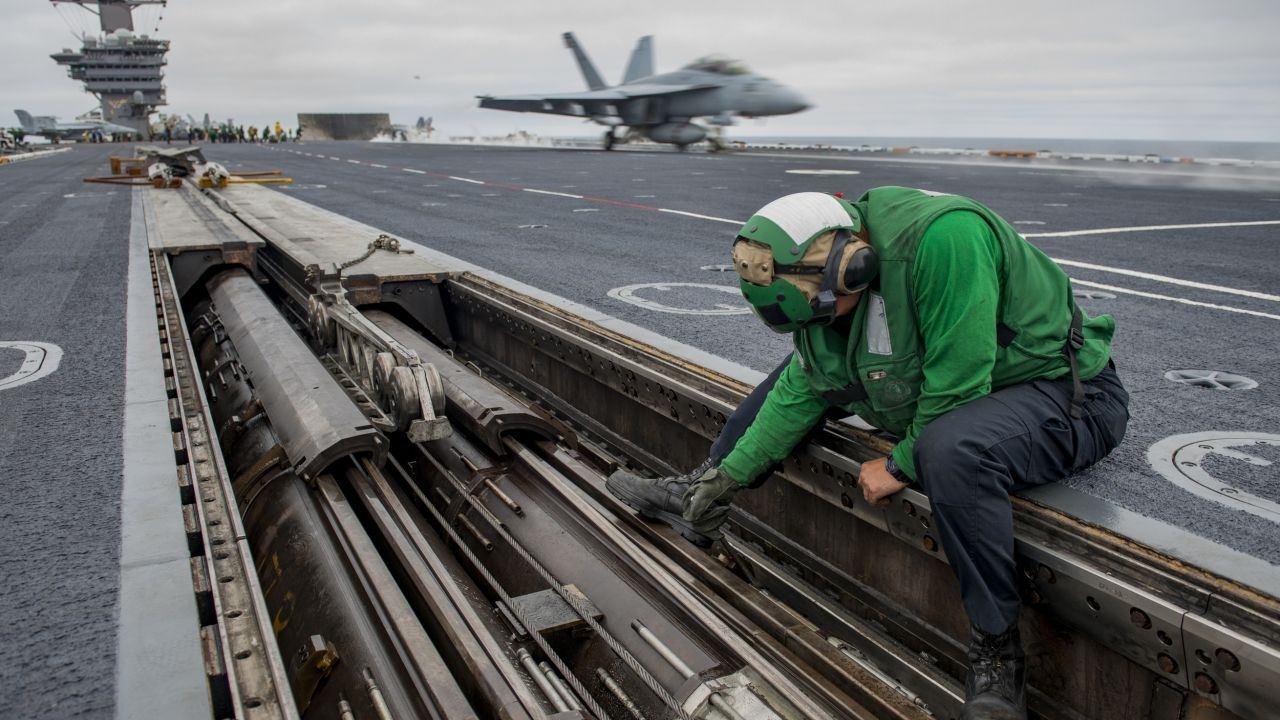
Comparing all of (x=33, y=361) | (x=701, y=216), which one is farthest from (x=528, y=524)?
(x=701, y=216)

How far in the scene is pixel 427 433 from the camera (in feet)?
14.5

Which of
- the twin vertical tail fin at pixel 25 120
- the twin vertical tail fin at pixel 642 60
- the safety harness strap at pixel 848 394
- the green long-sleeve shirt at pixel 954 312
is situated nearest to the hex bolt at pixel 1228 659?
the green long-sleeve shirt at pixel 954 312

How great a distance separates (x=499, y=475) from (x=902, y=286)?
2.50m

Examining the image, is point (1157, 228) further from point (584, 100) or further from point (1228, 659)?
point (584, 100)

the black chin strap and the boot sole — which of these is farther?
the boot sole

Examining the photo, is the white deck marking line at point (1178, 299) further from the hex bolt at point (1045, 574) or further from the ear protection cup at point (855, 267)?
the ear protection cup at point (855, 267)

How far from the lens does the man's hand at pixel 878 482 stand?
3.13 metres

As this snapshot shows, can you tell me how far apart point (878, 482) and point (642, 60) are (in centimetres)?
4982

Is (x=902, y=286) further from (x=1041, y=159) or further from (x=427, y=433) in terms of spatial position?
(x=1041, y=159)

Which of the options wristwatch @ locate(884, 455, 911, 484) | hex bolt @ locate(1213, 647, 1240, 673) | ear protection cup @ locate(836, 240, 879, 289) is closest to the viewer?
hex bolt @ locate(1213, 647, 1240, 673)

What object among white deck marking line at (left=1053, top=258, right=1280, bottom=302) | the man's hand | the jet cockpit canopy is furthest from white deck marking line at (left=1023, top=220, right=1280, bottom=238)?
the jet cockpit canopy

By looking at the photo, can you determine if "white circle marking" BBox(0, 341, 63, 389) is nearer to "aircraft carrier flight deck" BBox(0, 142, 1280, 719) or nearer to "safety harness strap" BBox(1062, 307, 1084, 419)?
"aircraft carrier flight deck" BBox(0, 142, 1280, 719)

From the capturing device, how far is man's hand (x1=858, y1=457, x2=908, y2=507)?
123 inches

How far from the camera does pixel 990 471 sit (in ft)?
9.16
